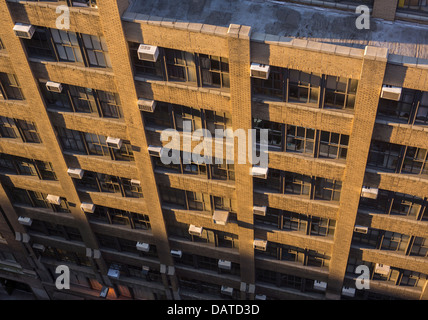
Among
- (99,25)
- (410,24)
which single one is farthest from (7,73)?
(410,24)

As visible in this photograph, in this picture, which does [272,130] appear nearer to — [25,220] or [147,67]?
[147,67]

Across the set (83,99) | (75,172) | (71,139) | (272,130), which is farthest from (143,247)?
(272,130)

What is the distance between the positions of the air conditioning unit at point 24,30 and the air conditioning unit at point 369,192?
65.5 ft

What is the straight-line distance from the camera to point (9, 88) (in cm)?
3459

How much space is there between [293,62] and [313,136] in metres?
5.32


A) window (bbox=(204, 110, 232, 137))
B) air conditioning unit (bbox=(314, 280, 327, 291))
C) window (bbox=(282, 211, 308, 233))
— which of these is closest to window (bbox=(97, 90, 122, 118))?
window (bbox=(204, 110, 232, 137))

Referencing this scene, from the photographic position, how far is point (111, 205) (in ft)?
130

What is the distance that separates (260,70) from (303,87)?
2.80 meters

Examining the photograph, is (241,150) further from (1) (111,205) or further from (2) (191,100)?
(1) (111,205)

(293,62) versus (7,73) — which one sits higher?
(7,73)

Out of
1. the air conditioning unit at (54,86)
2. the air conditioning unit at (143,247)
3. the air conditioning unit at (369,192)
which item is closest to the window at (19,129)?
the air conditioning unit at (54,86)

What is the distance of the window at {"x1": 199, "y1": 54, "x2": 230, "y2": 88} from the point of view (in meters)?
28.4

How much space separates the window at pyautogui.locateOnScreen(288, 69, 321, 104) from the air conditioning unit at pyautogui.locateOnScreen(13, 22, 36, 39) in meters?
13.8

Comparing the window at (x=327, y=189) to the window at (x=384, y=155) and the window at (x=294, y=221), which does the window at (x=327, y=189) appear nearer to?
the window at (x=294, y=221)
